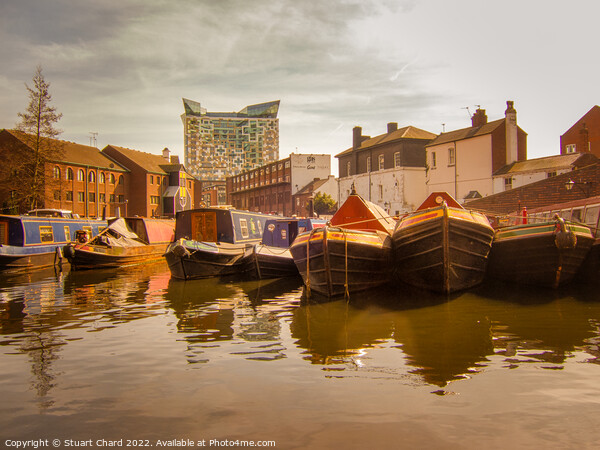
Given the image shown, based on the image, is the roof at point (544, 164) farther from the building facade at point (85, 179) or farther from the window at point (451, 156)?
the building facade at point (85, 179)

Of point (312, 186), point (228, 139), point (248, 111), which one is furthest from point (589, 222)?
point (248, 111)

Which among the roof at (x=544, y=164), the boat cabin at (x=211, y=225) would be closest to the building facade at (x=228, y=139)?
the roof at (x=544, y=164)

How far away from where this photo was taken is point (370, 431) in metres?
4.54

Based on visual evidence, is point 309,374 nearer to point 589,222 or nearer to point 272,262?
point 272,262

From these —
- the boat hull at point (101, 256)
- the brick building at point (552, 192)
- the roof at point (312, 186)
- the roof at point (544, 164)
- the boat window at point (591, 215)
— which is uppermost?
the roof at point (312, 186)

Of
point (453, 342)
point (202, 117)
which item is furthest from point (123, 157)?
point (202, 117)

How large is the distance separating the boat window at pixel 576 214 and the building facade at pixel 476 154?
21589 millimetres

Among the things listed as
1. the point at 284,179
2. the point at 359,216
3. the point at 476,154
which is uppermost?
the point at 284,179

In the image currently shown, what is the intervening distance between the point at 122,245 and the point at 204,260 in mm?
8946

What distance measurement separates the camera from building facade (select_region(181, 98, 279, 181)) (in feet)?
538

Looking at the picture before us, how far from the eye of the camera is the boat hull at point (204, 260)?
17.4 m

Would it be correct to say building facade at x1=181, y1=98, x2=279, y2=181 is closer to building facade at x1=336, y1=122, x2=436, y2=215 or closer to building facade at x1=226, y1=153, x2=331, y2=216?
building facade at x1=226, y1=153, x2=331, y2=216

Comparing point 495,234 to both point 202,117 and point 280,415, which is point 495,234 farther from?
point 202,117

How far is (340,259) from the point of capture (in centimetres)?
1229
